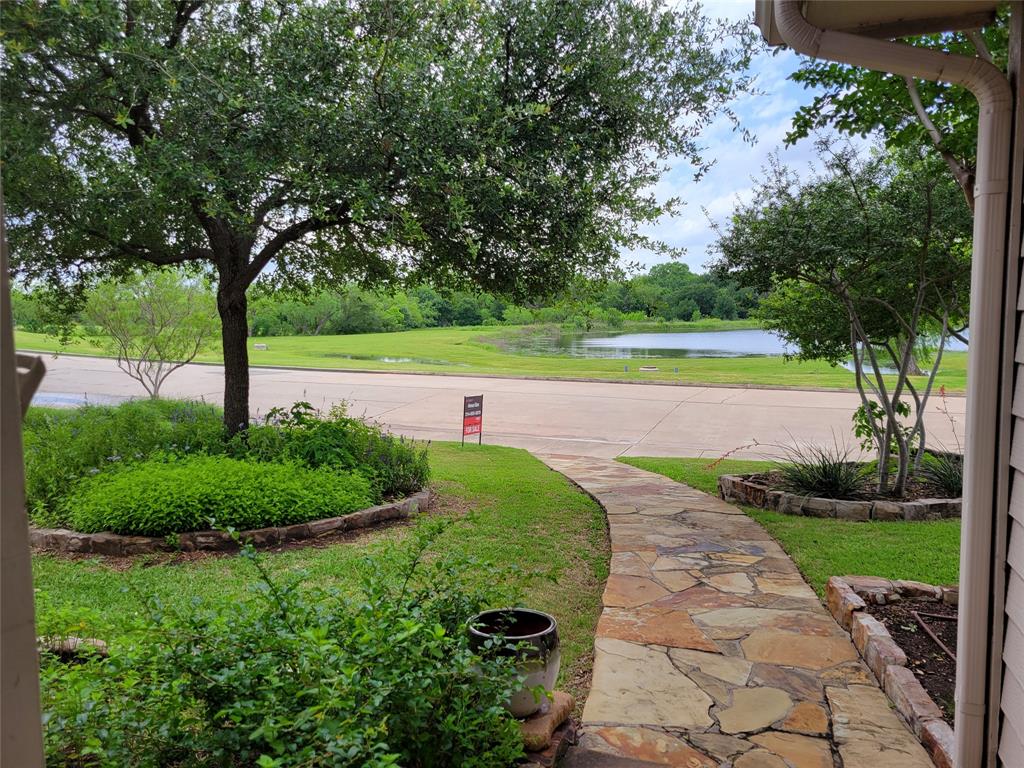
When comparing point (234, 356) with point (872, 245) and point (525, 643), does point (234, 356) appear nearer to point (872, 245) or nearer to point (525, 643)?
point (525, 643)

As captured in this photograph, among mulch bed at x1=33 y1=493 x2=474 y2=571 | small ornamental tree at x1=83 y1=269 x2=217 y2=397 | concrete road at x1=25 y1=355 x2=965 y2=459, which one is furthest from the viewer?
small ornamental tree at x1=83 y1=269 x2=217 y2=397

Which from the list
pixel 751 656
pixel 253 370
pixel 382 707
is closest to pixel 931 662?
pixel 751 656

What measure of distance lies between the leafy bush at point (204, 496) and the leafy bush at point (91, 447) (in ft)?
0.90

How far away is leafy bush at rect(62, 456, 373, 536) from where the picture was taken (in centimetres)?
529

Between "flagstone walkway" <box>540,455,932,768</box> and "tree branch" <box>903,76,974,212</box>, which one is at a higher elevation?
"tree branch" <box>903,76,974,212</box>

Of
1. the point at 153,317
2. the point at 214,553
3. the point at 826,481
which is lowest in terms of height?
the point at 214,553

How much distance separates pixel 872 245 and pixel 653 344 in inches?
1585

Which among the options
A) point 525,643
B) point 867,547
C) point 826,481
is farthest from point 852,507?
point 525,643

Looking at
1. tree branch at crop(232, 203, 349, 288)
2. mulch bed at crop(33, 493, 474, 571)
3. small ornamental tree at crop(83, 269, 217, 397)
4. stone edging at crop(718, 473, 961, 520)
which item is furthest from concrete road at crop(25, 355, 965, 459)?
mulch bed at crop(33, 493, 474, 571)

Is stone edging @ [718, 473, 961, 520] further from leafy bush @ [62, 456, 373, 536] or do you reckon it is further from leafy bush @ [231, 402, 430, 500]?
leafy bush @ [62, 456, 373, 536]

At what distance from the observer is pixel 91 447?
21.6 feet

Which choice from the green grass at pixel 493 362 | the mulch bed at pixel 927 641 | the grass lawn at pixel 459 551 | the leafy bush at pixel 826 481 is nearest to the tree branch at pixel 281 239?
the grass lawn at pixel 459 551

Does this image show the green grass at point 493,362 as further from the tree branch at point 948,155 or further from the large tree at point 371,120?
the tree branch at point 948,155

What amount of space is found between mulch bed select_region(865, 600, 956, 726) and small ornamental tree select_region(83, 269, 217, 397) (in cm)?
1277
